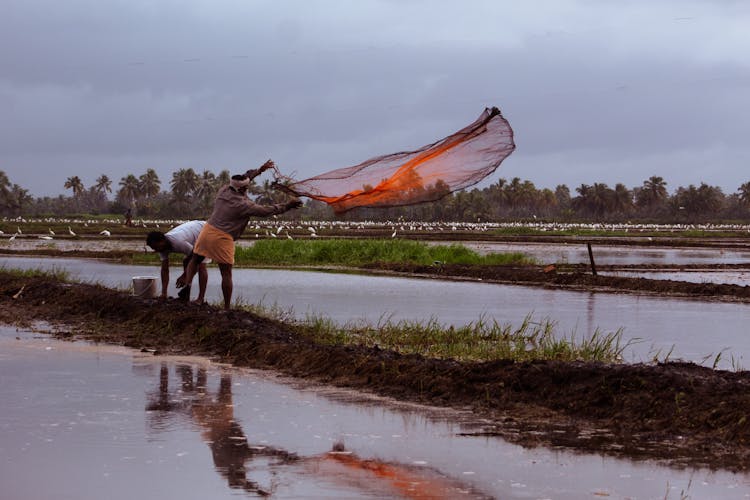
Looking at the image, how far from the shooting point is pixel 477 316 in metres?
16.3

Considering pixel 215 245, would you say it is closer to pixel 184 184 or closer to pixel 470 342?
pixel 470 342

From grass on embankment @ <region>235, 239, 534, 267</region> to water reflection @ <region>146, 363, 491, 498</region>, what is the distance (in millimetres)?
23176

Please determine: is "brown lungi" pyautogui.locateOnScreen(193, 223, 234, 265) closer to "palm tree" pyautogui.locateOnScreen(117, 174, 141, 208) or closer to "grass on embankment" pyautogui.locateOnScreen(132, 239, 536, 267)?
"grass on embankment" pyautogui.locateOnScreen(132, 239, 536, 267)

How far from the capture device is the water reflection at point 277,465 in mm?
5805

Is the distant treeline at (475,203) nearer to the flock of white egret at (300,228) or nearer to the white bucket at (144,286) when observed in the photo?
the flock of white egret at (300,228)

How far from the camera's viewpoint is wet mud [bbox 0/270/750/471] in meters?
7.07

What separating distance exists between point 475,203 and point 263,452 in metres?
118

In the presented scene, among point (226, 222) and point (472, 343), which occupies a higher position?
point (226, 222)

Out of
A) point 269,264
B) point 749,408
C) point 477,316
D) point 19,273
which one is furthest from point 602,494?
point 269,264

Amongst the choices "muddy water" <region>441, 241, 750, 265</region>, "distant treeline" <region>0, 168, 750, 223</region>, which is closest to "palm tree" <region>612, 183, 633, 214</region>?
"distant treeline" <region>0, 168, 750, 223</region>

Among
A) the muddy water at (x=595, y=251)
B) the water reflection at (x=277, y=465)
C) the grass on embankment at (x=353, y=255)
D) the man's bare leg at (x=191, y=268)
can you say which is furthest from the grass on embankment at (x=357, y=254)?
the water reflection at (x=277, y=465)

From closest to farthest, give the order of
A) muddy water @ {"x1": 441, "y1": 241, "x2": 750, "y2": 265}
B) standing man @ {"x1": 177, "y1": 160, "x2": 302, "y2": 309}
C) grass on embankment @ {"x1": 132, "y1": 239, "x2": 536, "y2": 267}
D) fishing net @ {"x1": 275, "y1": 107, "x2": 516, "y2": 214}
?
fishing net @ {"x1": 275, "y1": 107, "x2": 516, "y2": 214} → standing man @ {"x1": 177, "y1": 160, "x2": 302, "y2": 309} → grass on embankment @ {"x1": 132, "y1": 239, "x2": 536, "y2": 267} → muddy water @ {"x1": 441, "y1": 241, "x2": 750, "y2": 265}

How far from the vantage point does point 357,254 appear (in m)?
32.8

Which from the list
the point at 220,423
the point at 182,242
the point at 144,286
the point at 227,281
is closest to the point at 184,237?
the point at 182,242
